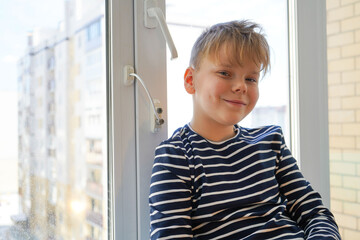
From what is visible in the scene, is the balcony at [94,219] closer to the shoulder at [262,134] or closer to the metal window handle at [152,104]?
the metal window handle at [152,104]

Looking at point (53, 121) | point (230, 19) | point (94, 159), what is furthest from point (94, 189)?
point (230, 19)

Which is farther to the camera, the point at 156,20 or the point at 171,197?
the point at 156,20

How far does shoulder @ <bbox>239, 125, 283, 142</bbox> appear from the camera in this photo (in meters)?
1.07

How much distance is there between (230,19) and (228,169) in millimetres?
526

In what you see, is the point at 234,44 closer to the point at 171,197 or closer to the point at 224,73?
the point at 224,73

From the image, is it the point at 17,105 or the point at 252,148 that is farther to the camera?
the point at 252,148

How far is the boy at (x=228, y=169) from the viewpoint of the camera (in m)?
0.91

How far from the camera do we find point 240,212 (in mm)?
947

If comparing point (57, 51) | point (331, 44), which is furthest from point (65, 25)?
point (331, 44)

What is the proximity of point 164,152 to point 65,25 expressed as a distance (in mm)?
379

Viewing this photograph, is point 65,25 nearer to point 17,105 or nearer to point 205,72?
point 17,105

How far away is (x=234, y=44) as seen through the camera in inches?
38.1

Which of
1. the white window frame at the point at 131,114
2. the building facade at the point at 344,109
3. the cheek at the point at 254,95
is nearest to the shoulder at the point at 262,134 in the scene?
the cheek at the point at 254,95

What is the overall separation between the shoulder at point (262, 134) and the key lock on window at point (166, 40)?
0.23 m
